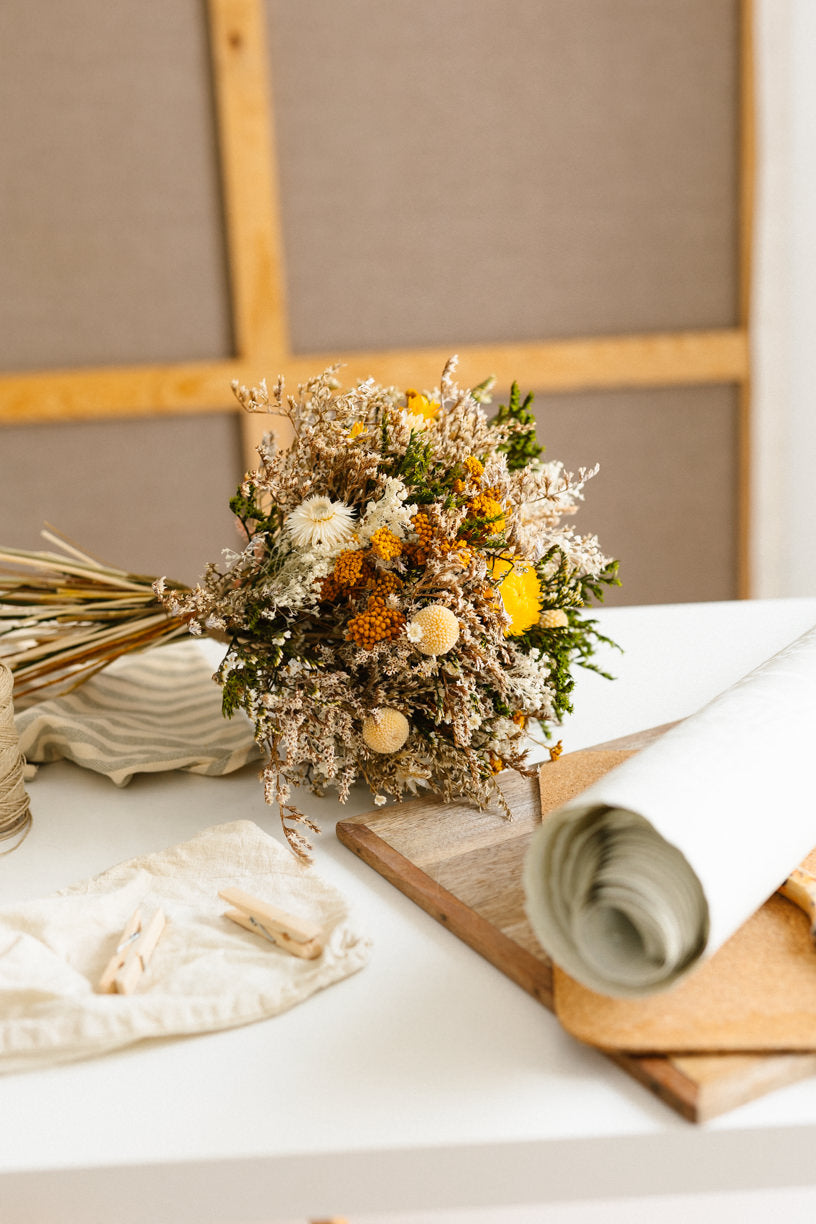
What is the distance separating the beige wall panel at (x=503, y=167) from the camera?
2354mm

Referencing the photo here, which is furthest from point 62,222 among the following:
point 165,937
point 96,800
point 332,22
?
point 165,937

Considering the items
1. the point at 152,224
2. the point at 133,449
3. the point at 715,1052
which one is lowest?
the point at 715,1052

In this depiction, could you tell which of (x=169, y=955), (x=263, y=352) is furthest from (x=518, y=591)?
(x=263, y=352)

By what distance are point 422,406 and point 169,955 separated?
0.50m

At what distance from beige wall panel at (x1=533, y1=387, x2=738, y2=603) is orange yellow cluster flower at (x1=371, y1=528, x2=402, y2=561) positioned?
183 centimetres

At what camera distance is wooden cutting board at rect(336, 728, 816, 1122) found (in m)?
0.53

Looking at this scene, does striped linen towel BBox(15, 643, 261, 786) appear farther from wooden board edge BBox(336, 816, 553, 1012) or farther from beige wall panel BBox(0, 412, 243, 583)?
beige wall panel BBox(0, 412, 243, 583)

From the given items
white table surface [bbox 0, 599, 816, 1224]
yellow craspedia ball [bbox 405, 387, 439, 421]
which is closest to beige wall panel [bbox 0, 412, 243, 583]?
yellow craspedia ball [bbox 405, 387, 439, 421]

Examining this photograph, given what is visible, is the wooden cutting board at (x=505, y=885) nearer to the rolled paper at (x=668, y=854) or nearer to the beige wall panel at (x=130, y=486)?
the rolled paper at (x=668, y=854)

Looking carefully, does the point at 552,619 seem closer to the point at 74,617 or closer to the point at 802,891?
the point at 802,891

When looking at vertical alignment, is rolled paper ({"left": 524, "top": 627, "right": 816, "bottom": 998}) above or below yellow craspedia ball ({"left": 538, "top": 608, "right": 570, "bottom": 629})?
below

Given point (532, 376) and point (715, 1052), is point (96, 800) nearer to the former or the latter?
point (715, 1052)

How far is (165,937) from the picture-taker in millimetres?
680

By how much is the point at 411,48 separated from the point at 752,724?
2.18 meters
